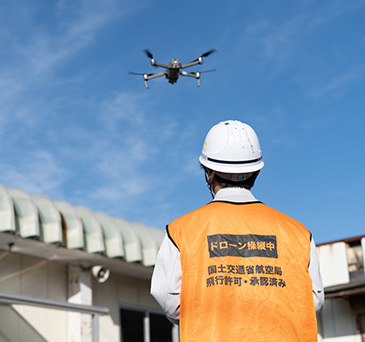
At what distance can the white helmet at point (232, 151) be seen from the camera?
10.1ft

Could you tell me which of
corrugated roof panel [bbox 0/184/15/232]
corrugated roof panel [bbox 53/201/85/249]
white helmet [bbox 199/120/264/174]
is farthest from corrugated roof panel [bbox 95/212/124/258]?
white helmet [bbox 199/120/264/174]

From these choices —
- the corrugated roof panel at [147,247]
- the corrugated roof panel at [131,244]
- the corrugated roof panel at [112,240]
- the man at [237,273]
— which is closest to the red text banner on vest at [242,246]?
the man at [237,273]

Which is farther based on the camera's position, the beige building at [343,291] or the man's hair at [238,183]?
the beige building at [343,291]

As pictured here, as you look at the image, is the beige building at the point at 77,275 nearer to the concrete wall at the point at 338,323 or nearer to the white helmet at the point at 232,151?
the concrete wall at the point at 338,323

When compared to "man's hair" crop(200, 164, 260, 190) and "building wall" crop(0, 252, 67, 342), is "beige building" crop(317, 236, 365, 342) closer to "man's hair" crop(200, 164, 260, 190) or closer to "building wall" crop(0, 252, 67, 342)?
"building wall" crop(0, 252, 67, 342)

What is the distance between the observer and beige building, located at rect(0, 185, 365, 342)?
421 inches

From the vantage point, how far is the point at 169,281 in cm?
282

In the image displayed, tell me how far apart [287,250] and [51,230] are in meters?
8.43

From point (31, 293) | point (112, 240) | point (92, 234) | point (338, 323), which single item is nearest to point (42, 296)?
point (31, 293)

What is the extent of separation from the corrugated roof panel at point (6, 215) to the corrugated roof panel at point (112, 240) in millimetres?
2227

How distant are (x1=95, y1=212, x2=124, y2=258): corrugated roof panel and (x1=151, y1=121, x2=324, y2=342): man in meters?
9.14

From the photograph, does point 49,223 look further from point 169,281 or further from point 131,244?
point 169,281

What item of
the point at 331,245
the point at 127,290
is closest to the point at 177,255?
the point at 127,290

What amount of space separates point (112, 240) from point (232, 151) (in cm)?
922
